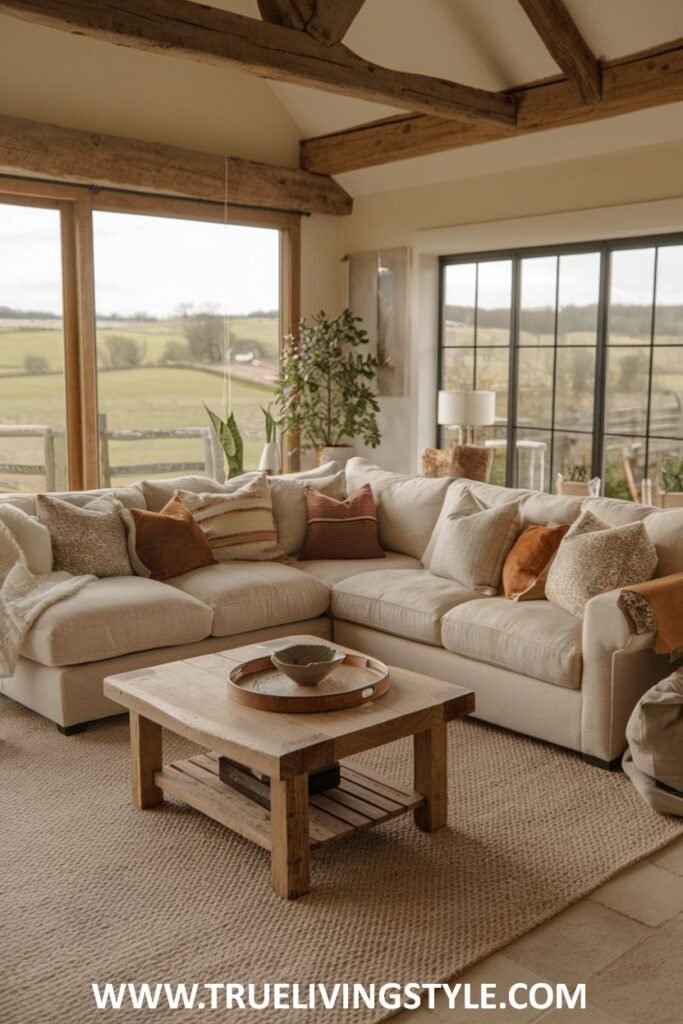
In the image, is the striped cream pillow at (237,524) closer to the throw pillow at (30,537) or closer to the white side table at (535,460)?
the throw pillow at (30,537)

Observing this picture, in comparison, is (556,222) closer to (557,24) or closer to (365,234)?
(557,24)

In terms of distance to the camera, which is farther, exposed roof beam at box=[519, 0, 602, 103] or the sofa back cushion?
exposed roof beam at box=[519, 0, 602, 103]

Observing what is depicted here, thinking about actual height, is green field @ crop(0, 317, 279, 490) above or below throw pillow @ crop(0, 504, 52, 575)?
above

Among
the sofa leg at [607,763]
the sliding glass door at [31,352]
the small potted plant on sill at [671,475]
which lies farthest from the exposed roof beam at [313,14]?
the sofa leg at [607,763]

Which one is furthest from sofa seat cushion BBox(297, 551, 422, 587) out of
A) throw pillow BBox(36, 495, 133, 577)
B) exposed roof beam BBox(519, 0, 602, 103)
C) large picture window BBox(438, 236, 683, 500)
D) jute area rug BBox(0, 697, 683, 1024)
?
exposed roof beam BBox(519, 0, 602, 103)

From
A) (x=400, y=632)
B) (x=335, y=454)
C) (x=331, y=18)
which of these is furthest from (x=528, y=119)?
(x=400, y=632)

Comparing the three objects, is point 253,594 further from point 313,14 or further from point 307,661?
point 313,14

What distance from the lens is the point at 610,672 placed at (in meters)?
3.46

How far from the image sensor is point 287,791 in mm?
2646

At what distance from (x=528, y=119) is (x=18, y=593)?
4.04 meters

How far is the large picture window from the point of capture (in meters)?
6.06

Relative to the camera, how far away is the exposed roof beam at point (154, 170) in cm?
591

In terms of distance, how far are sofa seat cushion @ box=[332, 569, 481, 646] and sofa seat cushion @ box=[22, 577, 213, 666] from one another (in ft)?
2.20

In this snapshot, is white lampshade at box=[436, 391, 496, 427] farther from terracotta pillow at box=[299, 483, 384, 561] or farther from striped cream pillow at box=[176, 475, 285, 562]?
striped cream pillow at box=[176, 475, 285, 562]
